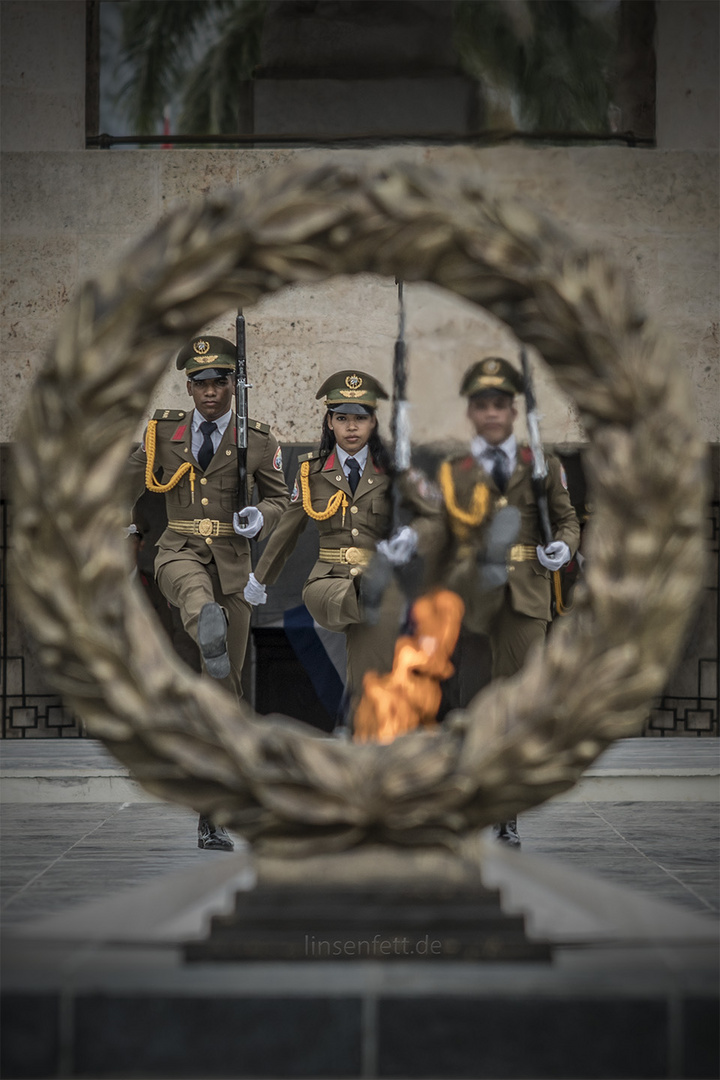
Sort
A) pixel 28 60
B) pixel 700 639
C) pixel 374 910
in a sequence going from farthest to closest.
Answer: pixel 700 639 → pixel 28 60 → pixel 374 910

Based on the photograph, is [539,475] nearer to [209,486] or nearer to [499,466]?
[499,466]

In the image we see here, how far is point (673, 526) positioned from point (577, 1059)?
1087 mm

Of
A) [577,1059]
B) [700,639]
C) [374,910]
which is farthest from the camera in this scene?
[700,639]

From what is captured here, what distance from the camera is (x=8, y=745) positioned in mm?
7105

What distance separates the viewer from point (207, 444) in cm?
503

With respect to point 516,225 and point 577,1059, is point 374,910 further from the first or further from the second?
point 516,225

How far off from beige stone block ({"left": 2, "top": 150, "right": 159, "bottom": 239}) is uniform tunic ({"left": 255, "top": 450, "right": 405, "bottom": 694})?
2.59 m

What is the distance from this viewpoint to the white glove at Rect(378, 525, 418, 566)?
15.8 feet

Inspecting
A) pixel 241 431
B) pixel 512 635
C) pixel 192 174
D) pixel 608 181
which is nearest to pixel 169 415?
pixel 241 431

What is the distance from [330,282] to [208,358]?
2.24 meters

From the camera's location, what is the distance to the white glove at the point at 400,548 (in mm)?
4801

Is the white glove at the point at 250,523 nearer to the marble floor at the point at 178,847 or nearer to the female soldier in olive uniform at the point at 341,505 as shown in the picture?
the female soldier in olive uniform at the point at 341,505

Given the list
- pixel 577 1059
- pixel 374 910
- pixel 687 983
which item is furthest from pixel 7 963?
pixel 687 983

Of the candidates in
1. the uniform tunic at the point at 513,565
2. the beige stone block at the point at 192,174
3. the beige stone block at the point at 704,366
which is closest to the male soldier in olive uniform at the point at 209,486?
the uniform tunic at the point at 513,565
